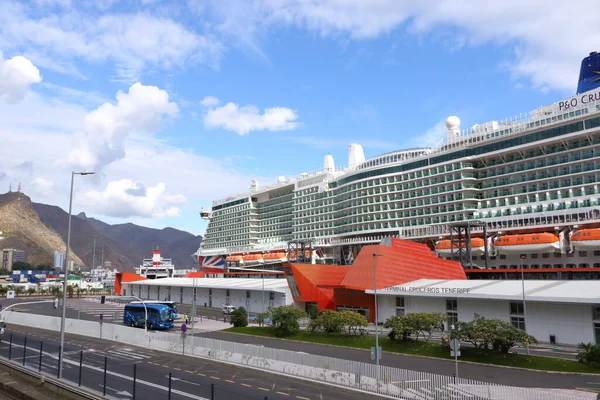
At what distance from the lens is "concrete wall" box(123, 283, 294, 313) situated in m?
66.5

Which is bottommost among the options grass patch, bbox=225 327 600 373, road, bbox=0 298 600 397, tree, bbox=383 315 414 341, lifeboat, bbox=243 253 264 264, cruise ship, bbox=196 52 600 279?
road, bbox=0 298 600 397

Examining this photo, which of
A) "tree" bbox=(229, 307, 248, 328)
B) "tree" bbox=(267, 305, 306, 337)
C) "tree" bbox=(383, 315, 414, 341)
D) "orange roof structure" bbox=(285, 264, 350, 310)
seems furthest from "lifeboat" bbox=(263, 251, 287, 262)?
"tree" bbox=(383, 315, 414, 341)

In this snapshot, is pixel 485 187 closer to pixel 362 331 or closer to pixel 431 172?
pixel 431 172

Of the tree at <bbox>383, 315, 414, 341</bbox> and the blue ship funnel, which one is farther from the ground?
the blue ship funnel

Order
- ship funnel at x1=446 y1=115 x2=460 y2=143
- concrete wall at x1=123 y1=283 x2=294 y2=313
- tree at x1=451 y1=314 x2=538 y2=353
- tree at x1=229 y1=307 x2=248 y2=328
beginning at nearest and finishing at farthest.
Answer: tree at x1=451 y1=314 x2=538 y2=353 < tree at x1=229 y1=307 x2=248 y2=328 < concrete wall at x1=123 y1=283 x2=294 y2=313 < ship funnel at x1=446 y1=115 x2=460 y2=143

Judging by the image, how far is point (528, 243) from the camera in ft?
220

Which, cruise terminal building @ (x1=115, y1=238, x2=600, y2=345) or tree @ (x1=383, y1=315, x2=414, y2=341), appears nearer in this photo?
tree @ (x1=383, y1=315, x2=414, y2=341)

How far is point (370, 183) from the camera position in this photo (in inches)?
3868

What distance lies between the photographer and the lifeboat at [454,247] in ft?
241

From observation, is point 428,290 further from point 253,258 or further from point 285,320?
point 253,258

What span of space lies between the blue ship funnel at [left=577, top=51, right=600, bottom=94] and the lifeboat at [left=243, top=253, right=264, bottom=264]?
269 ft

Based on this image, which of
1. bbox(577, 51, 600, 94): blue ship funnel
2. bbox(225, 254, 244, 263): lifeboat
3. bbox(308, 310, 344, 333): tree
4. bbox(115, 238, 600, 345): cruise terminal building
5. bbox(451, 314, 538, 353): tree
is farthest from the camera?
bbox(225, 254, 244, 263): lifeboat

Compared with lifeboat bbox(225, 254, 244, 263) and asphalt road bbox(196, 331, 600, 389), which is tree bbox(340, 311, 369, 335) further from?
lifeboat bbox(225, 254, 244, 263)

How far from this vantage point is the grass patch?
30.4 meters
